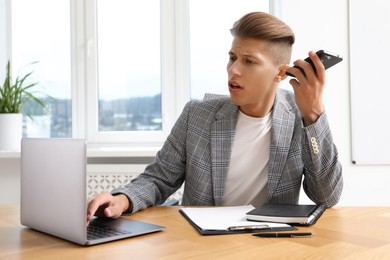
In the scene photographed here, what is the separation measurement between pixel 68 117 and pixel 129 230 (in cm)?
212

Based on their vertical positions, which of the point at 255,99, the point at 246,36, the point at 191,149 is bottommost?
the point at 191,149

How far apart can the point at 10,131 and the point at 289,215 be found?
2.12 meters

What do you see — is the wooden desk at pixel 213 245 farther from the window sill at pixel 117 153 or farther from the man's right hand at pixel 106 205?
the window sill at pixel 117 153

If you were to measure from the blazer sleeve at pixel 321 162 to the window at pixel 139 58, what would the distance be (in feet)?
5.11

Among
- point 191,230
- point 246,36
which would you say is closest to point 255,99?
point 246,36

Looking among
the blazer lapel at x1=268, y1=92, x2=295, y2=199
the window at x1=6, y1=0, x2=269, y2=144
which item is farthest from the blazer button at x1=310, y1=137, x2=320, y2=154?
the window at x1=6, y1=0, x2=269, y2=144

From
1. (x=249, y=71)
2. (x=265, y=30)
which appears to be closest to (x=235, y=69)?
(x=249, y=71)

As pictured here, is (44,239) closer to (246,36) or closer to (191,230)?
(191,230)

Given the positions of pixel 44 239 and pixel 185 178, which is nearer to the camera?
pixel 44 239

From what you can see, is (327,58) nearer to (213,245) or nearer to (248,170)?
(248,170)

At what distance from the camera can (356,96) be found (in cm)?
256

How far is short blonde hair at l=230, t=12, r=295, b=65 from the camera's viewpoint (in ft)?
5.18

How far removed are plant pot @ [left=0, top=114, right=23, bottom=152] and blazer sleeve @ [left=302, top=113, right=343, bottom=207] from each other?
1930 millimetres

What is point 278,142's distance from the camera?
1.50 m
